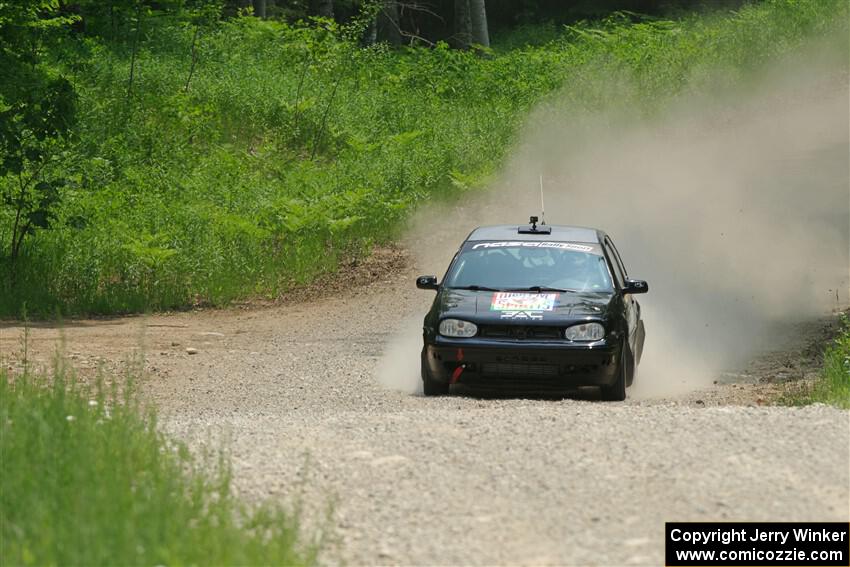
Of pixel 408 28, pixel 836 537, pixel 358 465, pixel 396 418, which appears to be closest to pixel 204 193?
pixel 396 418

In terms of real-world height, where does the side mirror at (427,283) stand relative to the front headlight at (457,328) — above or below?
above

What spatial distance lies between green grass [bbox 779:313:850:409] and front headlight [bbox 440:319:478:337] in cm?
281

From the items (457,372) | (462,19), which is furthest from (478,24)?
(457,372)

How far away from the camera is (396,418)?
29.8 ft

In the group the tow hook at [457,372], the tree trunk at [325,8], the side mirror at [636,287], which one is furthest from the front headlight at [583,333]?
the tree trunk at [325,8]

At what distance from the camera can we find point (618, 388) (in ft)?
37.7

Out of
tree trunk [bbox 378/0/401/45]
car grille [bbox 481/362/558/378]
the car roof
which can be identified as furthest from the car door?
tree trunk [bbox 378/0/401/45]

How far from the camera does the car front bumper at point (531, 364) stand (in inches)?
441

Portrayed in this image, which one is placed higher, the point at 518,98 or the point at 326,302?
the point at 518,98

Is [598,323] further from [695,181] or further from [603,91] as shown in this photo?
[603,91]

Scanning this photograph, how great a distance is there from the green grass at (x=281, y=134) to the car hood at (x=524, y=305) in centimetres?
676

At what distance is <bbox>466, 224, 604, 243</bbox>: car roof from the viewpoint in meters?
12.9

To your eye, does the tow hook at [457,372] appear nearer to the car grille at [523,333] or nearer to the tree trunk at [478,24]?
the car grille at [523,333]

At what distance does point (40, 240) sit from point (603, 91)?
15318mm
